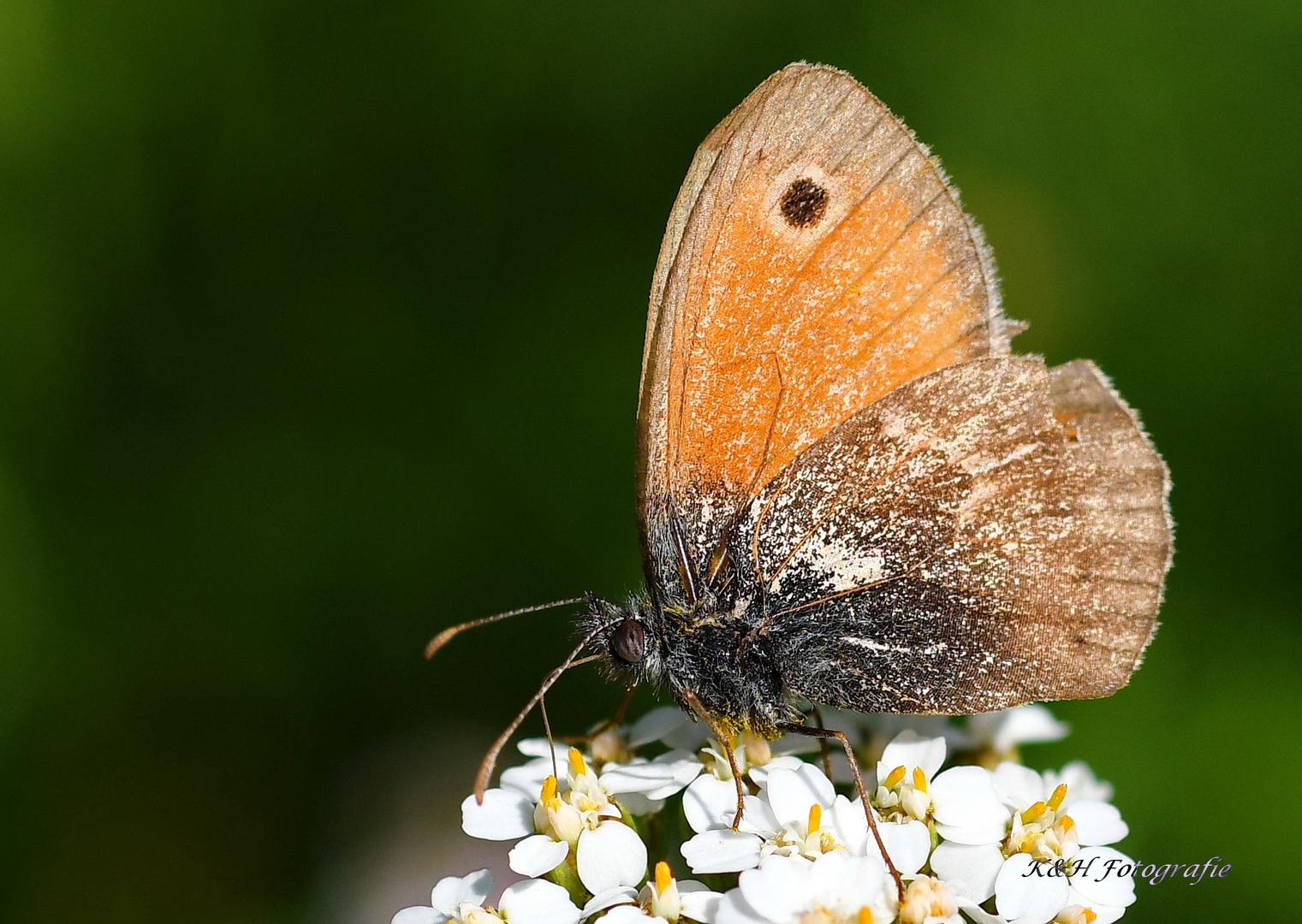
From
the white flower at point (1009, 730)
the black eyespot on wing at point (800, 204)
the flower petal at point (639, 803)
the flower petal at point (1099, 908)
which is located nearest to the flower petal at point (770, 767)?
the flower petal at point (639, 803)

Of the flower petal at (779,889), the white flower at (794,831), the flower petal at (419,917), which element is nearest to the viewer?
the flower petal at (779,889)

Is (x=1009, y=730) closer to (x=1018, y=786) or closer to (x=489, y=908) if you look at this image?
(x=1018, y=786)

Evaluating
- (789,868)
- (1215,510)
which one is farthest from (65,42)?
(1215,510)

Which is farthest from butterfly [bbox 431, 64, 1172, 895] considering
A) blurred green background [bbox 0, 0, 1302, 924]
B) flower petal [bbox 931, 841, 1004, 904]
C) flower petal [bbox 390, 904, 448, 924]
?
blurred green background [bbox 0, 0, 1302, 924]

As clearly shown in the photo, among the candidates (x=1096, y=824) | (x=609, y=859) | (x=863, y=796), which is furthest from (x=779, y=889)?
(x=1096, y=824)

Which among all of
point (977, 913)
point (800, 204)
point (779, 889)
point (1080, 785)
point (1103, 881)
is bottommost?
point (1080, 785)

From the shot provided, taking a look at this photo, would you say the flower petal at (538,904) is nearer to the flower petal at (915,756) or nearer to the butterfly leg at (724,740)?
the butterfly leg at (724,740)

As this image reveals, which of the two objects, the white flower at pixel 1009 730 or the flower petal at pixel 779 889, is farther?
the white flower at pixel 1009 730
